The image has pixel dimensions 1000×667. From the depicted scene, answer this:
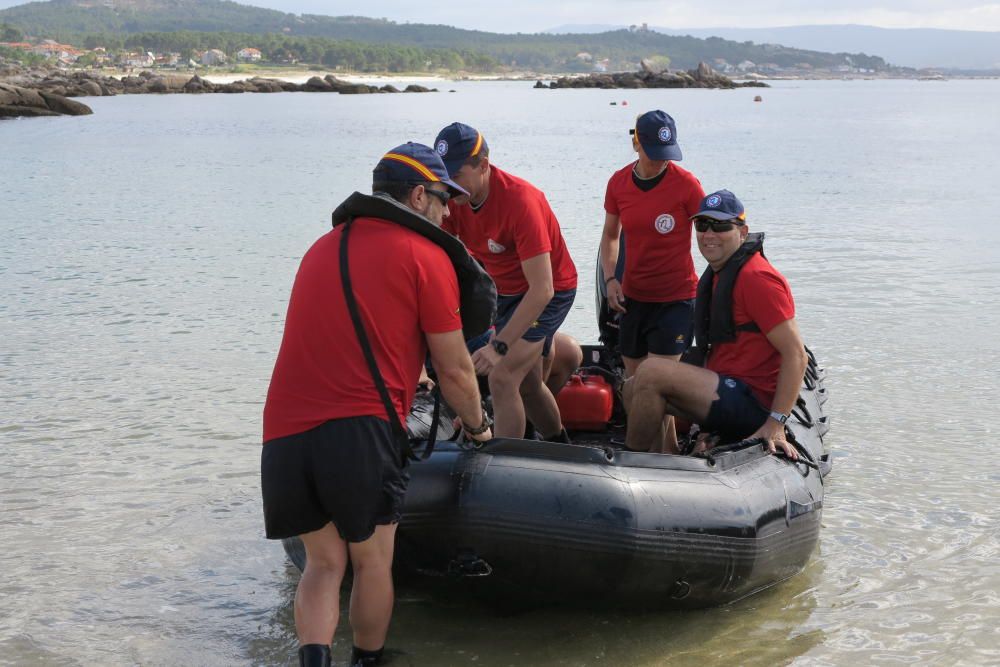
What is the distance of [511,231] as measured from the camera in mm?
5500

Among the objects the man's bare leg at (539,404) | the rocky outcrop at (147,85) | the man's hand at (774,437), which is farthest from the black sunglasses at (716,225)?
the rocky outcrop at (147,85)

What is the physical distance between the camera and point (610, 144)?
42.2m

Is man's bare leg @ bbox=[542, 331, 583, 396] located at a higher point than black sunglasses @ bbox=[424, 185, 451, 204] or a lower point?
lower

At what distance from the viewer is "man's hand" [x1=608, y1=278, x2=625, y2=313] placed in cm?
675

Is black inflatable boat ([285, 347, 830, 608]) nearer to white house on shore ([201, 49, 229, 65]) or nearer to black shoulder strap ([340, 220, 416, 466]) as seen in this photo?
black shoulder strap ([340, 220, 416, 466])

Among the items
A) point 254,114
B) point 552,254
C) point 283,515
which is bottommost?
point 254,114

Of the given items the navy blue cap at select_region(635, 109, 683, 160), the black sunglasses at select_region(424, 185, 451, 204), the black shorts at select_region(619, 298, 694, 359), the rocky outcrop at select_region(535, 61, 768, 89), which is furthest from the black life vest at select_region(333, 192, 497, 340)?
the rocky outcrop at select_region(535, 61, 768, 89)

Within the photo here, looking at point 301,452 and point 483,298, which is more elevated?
point 483,298

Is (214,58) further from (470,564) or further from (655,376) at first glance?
(470,564)

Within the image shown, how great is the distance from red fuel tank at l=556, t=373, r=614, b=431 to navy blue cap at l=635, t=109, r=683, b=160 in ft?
4.64

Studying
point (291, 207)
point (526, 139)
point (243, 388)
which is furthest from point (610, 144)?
point (243, 388)

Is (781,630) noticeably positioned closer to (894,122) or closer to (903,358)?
(903,358)

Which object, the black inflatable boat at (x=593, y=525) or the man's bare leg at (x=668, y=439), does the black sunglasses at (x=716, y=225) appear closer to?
the man's bare leg at (x=668, y=439)

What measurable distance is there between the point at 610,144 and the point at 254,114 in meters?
29.6
